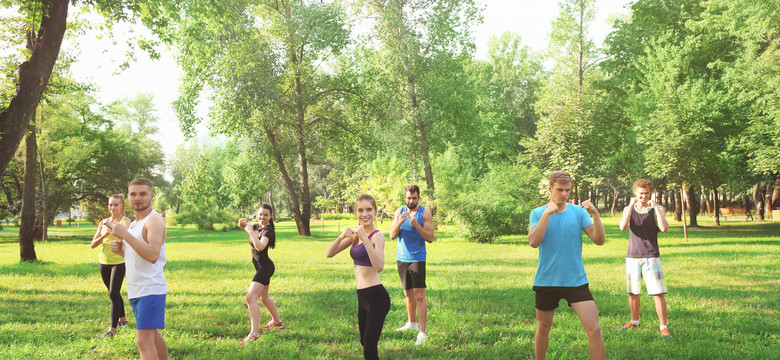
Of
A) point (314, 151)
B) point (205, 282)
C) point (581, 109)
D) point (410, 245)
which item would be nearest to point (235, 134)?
point (314, 151)

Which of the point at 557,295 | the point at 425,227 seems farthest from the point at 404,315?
the point at 557,295

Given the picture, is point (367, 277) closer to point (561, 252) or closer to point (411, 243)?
point (561, 252)

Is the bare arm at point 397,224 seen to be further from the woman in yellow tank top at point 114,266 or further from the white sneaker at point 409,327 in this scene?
the woman in yellow tank top at point 114,266

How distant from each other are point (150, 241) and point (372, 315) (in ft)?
7.02

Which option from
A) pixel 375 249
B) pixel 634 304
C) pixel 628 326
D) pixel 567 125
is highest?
pixel 567 125

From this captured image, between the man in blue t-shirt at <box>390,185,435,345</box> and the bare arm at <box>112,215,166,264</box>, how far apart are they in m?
3.01

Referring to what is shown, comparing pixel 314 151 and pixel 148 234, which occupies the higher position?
pixel 314 151

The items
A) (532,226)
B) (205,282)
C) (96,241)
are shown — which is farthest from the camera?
(205,282)

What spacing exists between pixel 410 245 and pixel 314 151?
76.1 feet

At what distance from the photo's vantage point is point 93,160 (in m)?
38.7

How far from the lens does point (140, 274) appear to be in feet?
14.8

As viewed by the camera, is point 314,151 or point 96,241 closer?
point 96,241

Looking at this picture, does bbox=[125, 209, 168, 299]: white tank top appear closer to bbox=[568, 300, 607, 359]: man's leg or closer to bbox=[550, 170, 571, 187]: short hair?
bbox=[550, 170, 571, 187]: short hair

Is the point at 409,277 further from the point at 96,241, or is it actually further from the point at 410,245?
the point at 96,241
